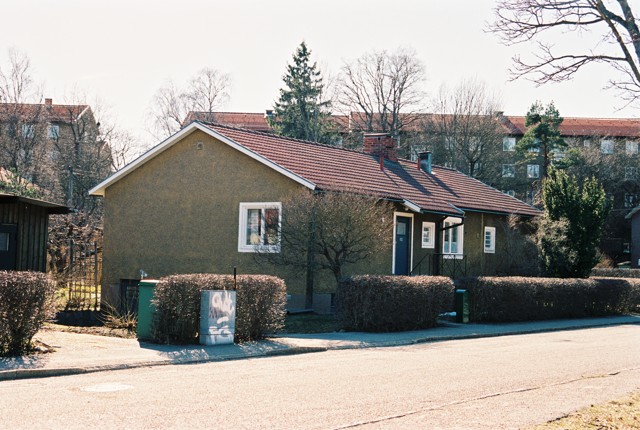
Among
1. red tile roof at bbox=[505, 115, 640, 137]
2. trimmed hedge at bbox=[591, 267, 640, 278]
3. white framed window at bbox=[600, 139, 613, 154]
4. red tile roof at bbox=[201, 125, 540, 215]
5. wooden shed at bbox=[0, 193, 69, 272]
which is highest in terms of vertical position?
red tile roof at bbox=[505, 115, 640, 137]

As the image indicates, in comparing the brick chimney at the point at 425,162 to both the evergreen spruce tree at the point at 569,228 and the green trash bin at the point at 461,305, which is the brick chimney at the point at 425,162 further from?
the green trash bin at the point at 461,305

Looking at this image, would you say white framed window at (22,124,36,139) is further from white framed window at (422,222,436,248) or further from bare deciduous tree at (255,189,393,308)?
bare deciduous tree at (255,189,393,308)

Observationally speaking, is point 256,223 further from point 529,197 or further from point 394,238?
point 529,197

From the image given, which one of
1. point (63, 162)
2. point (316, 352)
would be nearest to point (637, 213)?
point (63, 162)

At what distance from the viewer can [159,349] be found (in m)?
14.9

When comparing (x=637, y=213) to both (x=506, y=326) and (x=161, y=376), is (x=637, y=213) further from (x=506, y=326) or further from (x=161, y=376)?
(x=161, y=376)

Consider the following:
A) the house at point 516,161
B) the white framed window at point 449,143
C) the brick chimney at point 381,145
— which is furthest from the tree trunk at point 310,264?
the white framed window at point 449,143

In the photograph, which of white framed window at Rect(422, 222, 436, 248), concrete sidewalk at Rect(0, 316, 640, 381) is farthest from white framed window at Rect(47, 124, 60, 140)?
concrete sidewalk at Rect(0, 316, 640, 381)

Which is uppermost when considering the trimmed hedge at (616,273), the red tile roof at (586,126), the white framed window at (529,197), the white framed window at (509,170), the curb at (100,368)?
the red tile roof at (586,126)

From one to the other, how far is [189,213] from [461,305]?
940 centimetres

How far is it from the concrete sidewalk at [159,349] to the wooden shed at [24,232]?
19.1 feet

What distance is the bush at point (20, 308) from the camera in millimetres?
13078

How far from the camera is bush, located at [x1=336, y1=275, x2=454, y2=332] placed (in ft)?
64.6

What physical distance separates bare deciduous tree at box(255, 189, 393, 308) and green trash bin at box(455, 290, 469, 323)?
2.59 m
